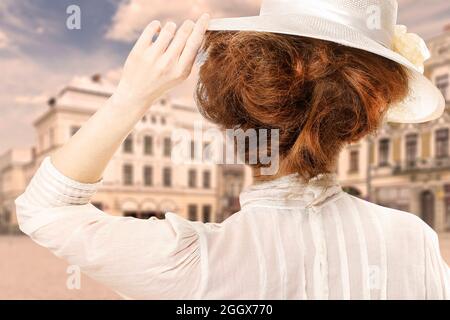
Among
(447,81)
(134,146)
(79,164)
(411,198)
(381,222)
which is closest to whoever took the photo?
(79,164)

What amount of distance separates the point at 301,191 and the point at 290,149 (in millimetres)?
41

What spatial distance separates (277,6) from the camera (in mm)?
602

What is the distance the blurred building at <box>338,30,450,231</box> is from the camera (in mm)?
10672

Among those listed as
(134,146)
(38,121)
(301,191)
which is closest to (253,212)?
(301,191)

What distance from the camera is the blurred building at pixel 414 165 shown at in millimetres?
10672

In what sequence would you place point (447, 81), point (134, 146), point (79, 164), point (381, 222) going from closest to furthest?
point (79, 164) < point (381, 222) < point (447, 81) < point (134, 146)

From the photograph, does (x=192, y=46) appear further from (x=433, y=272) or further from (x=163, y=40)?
(x=433, y=272)

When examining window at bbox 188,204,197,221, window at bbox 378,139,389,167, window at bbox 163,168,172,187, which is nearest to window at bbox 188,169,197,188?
window at bbox 163,168,172,187

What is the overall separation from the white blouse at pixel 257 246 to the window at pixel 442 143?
11.2m

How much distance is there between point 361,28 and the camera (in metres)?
0.58

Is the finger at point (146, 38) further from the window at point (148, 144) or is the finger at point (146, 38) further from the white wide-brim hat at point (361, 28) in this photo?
the window at point (148, 144)

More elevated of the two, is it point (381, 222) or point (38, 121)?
point (38, 121)

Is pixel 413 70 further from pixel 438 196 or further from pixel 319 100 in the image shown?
pixel 438 196

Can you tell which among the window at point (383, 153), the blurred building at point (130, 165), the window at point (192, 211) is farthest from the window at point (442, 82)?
the window at point (192, 211)
